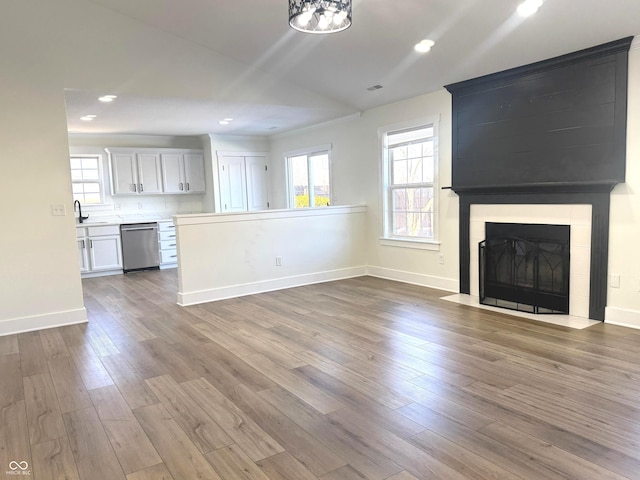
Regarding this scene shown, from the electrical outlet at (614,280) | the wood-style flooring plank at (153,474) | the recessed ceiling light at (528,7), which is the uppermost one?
the recessed ceiling light at (528,7)

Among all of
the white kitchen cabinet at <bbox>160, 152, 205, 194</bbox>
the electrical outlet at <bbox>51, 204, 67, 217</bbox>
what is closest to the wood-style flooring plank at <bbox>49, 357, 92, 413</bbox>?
the electrical outlet at <bbox>51, 204, 67, 217</bbox>

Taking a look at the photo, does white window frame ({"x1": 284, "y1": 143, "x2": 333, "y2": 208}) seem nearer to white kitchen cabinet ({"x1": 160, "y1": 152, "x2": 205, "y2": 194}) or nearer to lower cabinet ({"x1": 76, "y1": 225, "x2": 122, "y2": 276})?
white kitchen cabinet ({"x1": 160, "y1": 152, "x2": 205, "y2": 194})

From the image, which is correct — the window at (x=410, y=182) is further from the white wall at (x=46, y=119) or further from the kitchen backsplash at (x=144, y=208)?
the kitchen backsplash at (x=144, y=208)

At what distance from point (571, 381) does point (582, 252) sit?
1749 millimetres

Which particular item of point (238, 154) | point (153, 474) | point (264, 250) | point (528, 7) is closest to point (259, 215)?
point (264, 250)

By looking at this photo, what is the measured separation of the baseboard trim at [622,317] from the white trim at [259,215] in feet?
11.3

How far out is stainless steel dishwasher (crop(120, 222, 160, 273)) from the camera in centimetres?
748

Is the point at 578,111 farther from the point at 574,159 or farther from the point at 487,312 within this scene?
the point at 487,312

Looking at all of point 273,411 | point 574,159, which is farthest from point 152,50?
point 574,159

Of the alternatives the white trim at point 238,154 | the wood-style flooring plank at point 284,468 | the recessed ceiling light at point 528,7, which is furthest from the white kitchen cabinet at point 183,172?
the wood-style flooring plank at point 284,468

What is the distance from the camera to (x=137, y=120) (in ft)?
21.4

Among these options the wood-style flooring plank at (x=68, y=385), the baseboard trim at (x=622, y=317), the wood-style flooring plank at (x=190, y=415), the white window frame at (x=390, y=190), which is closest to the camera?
the wood-style flooring plank at (x=190, y=415)

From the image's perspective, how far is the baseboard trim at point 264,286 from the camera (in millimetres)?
5258

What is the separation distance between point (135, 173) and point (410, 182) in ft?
16.1
